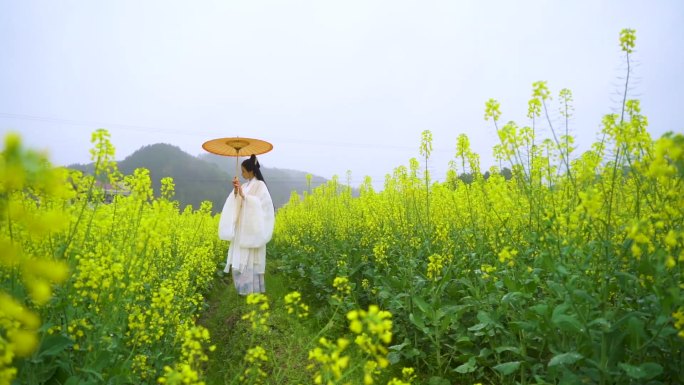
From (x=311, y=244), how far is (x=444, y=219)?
3385mm

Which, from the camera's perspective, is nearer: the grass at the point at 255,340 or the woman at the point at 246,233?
the grass at the point at 255,340

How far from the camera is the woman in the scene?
6.29 m

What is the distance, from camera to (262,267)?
642 cm

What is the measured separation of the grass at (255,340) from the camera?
3.76 metres

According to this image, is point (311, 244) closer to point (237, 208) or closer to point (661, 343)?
point (237, 208)

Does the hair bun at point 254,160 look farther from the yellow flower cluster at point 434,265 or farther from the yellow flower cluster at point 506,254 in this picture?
the yellow flower cluster at point 506,254

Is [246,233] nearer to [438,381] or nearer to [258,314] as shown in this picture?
[438,381]

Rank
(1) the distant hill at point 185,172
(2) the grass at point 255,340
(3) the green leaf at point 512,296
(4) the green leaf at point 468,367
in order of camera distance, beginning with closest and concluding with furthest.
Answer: (3) the green leaf at point 512,296
(4) the green leaf at point 468,367
(2) the grass at point 255,340
(1) the distant hill at point 185,172

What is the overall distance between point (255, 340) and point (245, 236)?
217 cm

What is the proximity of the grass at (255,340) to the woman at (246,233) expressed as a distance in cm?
33

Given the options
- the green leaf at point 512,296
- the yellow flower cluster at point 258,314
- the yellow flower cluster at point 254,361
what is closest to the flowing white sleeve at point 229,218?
the yellow flower cluster at point 258,314

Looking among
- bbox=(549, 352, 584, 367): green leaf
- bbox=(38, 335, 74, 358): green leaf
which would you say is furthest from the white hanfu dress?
bbox=(549, 352, 584, 367): green leaf

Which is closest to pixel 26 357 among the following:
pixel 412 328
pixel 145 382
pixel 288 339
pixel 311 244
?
pixel 145 382

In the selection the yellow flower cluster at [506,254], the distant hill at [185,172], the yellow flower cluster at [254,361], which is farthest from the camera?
the distant hill at [185,172]
